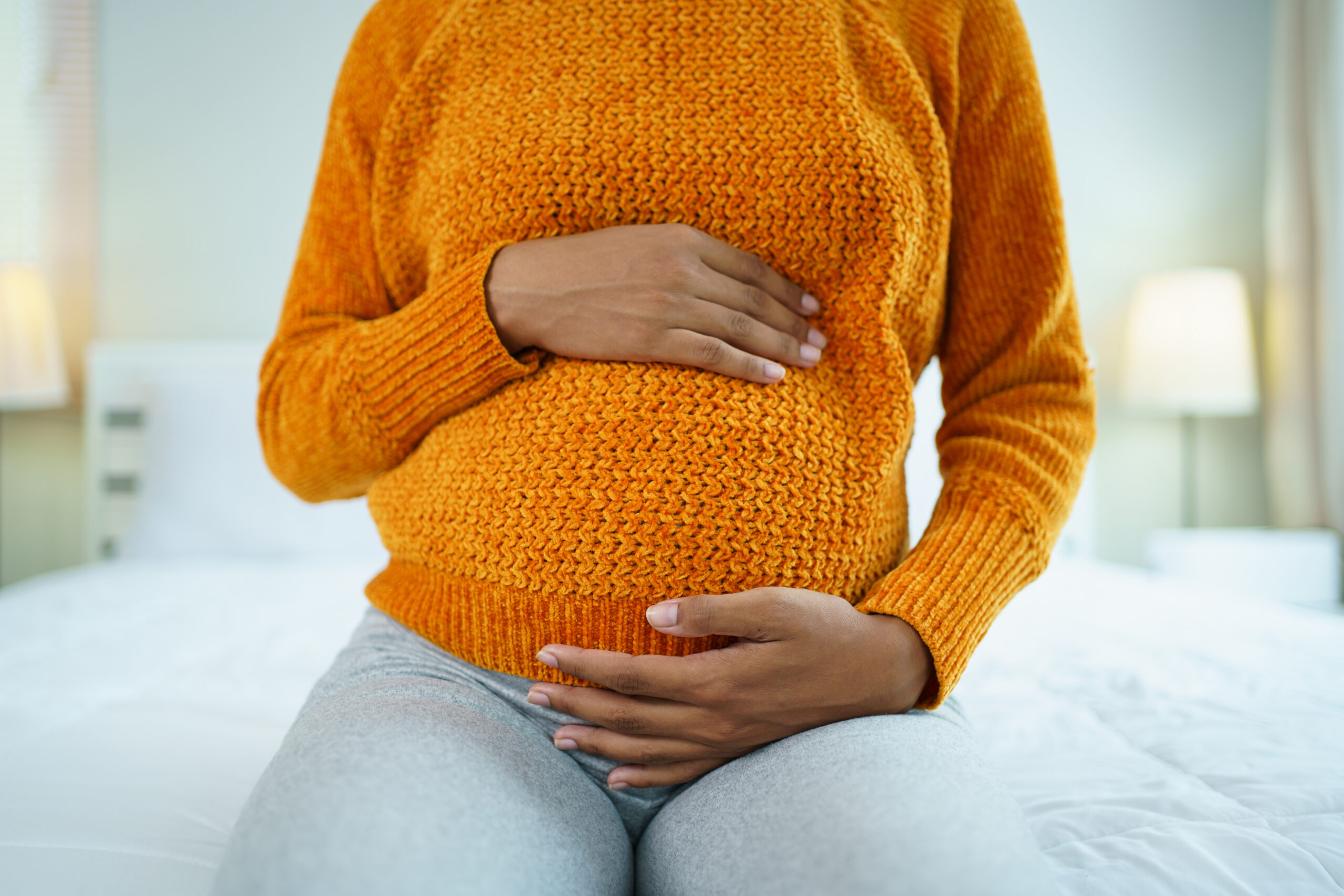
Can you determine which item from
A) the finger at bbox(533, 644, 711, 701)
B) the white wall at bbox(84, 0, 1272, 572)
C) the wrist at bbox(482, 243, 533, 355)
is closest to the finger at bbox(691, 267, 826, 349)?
the wrist at bbox(482, 243, 533, 355)

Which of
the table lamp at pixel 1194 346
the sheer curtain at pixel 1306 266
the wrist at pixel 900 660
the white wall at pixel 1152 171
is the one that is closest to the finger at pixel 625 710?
the wrist at pixel 900 660

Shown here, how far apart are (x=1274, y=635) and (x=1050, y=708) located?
1.62 ft

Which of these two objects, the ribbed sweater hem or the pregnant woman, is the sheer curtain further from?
the ribbed sweater hem

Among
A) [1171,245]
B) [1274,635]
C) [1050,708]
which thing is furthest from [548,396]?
[1171,245]

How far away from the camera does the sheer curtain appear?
7.46ft

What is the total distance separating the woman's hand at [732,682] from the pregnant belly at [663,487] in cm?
4

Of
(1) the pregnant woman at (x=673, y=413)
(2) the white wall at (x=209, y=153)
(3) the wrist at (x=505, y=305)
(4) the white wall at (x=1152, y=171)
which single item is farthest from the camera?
(4) the white wall at (x=1152, y=171)

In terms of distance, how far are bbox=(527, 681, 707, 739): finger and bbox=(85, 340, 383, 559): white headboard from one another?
1.52m

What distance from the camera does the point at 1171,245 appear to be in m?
2.50

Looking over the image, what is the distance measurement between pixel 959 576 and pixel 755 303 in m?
0.25

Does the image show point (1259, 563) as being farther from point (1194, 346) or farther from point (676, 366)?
point (676, 366)

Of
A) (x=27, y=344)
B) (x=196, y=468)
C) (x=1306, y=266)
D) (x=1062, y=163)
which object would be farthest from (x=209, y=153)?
(x=1306, y=266)

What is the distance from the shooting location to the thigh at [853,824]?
1.27 ft

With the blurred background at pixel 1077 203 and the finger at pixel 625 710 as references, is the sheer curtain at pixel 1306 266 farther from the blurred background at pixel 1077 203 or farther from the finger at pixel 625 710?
the finger at pixel 625 710
